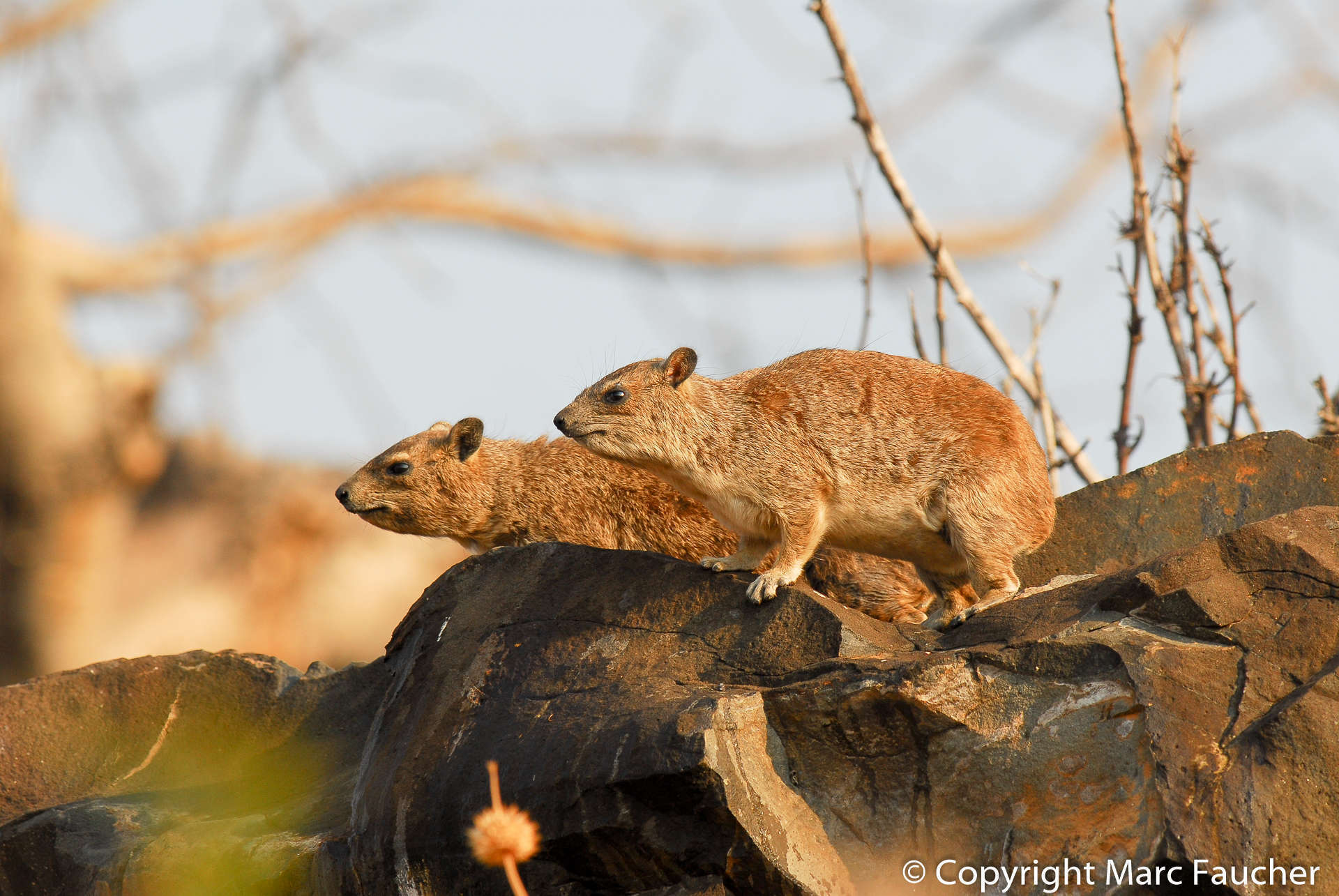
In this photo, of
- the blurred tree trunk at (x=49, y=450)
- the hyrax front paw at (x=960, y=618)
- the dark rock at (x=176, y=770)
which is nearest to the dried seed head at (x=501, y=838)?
the dark rock at (x=176, y=770)

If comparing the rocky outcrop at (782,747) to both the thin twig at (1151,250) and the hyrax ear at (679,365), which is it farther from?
the thin twig at (1151,250)

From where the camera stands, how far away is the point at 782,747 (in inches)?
189

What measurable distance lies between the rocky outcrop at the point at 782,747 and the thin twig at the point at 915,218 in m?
2.99

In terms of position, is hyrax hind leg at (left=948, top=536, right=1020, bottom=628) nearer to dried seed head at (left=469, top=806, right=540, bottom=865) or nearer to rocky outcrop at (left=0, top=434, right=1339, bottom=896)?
rocky outcrop at (left=0, top=434, right=1339, bottom=896)

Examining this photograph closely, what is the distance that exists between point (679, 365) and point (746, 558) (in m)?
0.99

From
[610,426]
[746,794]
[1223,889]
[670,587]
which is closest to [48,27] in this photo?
[610,426]

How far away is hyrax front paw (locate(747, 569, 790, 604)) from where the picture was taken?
550cm

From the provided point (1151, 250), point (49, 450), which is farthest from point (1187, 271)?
point (49, 450)

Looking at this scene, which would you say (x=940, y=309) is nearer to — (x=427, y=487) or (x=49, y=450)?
(x=427, y=487)

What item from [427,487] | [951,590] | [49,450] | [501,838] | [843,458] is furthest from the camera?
[49,450]

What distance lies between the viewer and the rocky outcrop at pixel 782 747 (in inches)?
177

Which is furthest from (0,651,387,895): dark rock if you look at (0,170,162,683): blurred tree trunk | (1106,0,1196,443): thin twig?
(0,170,162,683): blurred tree trunk

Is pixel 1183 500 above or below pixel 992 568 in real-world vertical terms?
above

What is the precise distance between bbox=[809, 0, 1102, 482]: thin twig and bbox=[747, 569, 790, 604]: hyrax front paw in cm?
329
